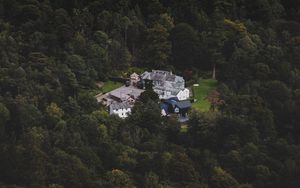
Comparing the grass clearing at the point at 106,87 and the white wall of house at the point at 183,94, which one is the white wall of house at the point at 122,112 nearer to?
the grass clearing at the point at 106,87

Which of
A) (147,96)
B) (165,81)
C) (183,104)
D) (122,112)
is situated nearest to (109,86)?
(165,81)

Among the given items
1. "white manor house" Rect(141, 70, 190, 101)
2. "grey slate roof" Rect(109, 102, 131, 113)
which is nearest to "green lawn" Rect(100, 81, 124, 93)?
"white manor house" Rect(141, 70, 190, 101)

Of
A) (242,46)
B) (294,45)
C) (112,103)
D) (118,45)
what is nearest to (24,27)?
(118,45)

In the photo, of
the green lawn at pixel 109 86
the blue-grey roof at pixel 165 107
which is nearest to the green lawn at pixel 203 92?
the blue-grey roof at pixel 165 107

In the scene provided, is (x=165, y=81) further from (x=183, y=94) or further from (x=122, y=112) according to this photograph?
(x=122, y=112)

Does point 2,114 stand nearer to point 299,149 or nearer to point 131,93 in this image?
point 131,93

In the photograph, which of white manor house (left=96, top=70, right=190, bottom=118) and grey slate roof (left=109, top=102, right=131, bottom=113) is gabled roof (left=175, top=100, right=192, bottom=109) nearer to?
white manor house (left=96, top=70, right=190, bottom=118)
